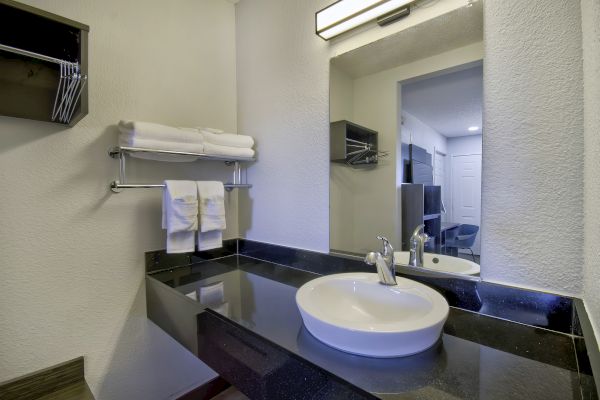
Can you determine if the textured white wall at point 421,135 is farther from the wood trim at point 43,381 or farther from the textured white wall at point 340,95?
the wood trim at point 43,381

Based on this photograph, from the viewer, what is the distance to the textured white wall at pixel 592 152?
1.90 feet

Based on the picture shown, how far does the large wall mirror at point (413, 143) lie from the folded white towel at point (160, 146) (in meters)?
0.67

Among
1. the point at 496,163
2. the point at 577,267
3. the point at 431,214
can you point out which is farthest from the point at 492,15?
the point at 577,267

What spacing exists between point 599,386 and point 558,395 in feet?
0.31

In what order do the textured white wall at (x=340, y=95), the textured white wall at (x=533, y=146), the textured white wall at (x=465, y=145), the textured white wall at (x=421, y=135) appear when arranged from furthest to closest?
the textured white wall at (x=340, y=95)
the textured white wall at (x=421, y=135)
the textured white wall at (x=465, y=145)
the textured white wall at (x=533, y=146)


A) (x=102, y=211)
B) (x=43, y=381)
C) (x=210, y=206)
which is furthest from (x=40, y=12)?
(x=43, y=381)

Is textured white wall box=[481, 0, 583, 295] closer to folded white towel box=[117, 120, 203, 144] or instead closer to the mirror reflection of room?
the mirror reflection of room

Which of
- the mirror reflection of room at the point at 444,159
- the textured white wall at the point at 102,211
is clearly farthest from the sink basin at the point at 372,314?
the textured white wall at the point at 102,211

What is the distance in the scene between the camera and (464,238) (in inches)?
37.7

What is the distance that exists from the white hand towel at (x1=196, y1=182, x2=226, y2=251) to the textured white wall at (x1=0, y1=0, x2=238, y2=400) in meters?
0.24

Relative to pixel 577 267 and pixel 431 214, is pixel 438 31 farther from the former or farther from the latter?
pixel 577 267

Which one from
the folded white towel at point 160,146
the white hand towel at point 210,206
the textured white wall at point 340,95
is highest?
the textured white wall at point 340,95

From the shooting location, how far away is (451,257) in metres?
0.98

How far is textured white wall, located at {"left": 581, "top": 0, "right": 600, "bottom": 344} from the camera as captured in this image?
58cm
